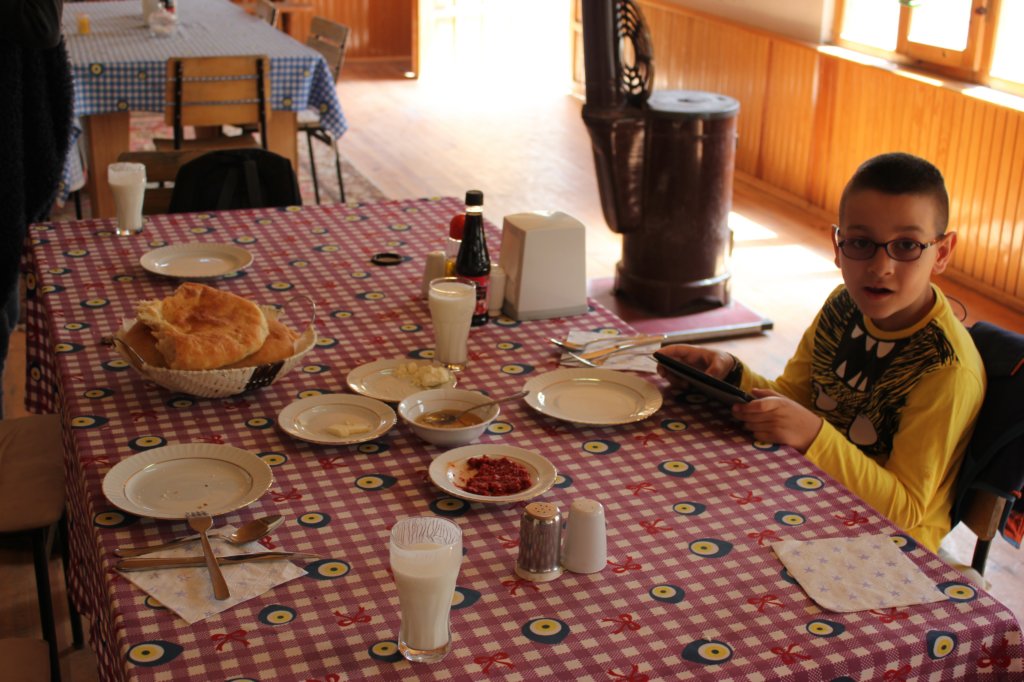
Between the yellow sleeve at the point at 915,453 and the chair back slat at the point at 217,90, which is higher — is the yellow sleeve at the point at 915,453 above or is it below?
below

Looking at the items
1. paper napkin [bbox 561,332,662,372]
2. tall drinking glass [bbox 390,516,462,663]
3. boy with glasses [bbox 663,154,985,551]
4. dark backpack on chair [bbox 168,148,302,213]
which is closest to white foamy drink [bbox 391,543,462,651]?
tall drinking glass [bbox 390,516,462,663]

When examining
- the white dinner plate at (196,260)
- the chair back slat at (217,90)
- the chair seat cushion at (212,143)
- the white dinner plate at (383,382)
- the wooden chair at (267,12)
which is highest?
the wooden chair at (267,12)

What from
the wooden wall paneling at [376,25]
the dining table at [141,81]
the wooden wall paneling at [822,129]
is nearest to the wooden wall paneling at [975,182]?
the wooden wall paneling at [822,129]

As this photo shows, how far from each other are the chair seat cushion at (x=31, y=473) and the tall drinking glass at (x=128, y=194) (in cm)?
52

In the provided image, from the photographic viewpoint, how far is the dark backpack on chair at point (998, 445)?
1.72 metres

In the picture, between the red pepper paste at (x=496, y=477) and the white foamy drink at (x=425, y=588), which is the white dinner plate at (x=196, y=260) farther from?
the white foamy drink at (x=425, y=588)

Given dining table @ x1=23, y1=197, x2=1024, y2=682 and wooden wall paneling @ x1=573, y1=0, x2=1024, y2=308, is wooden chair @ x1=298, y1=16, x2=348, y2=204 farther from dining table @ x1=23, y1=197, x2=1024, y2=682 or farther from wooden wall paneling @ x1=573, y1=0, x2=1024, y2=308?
dining table @ x1=23, y1=197, x2=1024, y2=682

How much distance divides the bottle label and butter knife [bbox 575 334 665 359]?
0.84 feet

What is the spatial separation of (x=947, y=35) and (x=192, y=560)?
15.4ft

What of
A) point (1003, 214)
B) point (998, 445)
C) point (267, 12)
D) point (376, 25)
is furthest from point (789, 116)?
point (376, 25)

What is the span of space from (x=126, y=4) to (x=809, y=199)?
3806 mm

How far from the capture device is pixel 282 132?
16.3 ft

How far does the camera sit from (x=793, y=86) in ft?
19.4

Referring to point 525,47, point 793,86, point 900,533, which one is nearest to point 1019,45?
point 793,86
